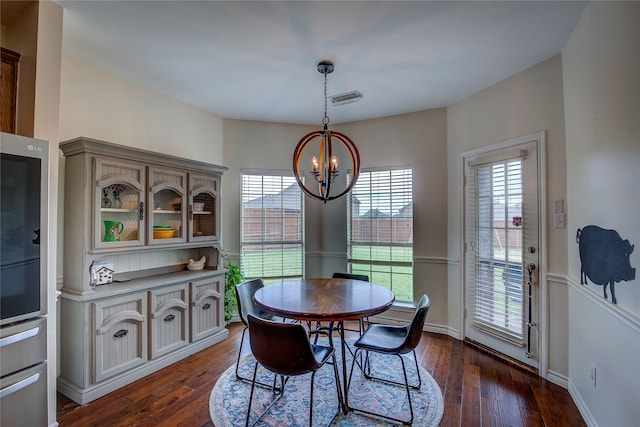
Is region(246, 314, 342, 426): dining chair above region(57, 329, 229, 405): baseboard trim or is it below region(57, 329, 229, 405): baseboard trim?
above

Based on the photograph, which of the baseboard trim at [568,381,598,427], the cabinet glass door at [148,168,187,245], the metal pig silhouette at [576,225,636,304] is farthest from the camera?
the cabinet glass door at [148,168,187,245]

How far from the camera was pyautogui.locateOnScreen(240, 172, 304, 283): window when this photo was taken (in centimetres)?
432

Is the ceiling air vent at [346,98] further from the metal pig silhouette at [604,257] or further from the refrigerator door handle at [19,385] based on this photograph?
the refrigerator door handle at [19,385]

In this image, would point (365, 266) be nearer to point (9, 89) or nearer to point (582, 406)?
point (582, 406)

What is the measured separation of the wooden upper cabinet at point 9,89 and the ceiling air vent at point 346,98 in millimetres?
2656

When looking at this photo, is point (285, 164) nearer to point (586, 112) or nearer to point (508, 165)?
point (508, 165)

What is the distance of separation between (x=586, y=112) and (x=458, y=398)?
233cm

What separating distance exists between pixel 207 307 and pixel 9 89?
2.47 meters

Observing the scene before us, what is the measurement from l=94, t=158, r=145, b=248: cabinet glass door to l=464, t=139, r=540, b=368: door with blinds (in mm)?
3437

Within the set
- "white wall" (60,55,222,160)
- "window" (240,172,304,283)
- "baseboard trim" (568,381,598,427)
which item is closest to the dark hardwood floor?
"baseboard trim" (568,381,598,427)

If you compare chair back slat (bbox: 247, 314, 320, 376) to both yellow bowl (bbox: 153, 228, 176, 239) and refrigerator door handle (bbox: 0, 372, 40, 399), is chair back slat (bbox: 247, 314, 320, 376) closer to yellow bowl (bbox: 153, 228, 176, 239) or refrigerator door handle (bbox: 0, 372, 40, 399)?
refrigerator door handle (bbox: 0, 372, 40, 399)

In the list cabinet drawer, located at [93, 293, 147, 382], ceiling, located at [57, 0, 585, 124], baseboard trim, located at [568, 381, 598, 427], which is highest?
ceiling, located at [57, 0, 585, 124]

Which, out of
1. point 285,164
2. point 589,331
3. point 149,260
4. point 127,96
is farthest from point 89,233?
point 589,331

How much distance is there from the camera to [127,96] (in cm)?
316
